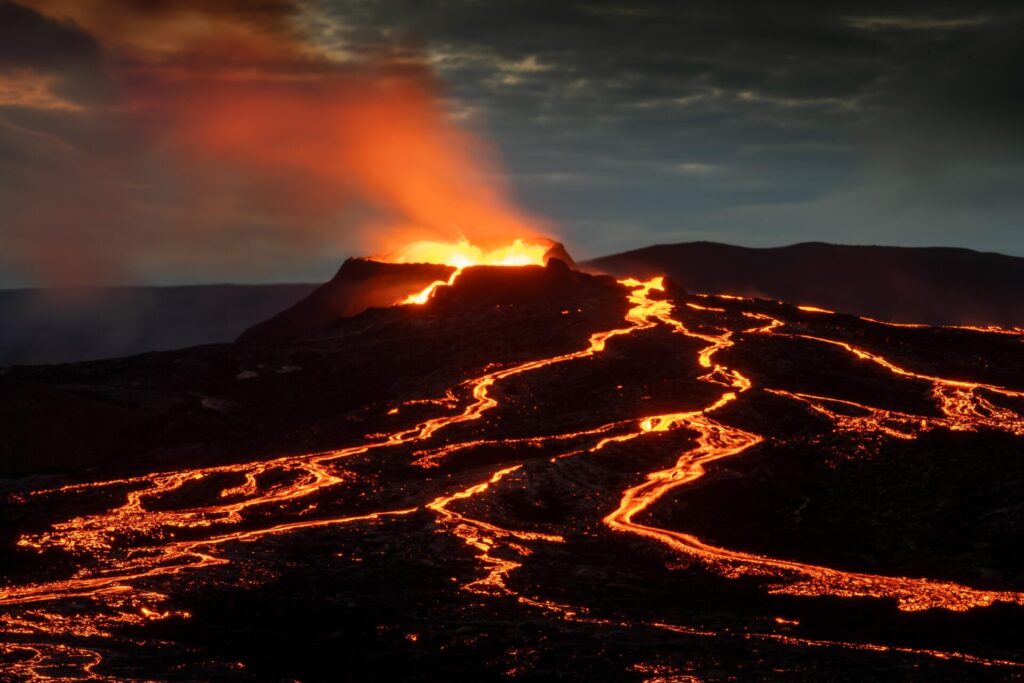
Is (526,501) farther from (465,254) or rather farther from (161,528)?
(465,254)

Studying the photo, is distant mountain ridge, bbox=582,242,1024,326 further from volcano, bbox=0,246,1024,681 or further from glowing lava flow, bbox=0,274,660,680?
glowing lava flow, bbox=0,274,660,680

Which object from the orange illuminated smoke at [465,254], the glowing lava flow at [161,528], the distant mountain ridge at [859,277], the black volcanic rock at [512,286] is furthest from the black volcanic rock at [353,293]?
the distant mountain ridge at [859,277]

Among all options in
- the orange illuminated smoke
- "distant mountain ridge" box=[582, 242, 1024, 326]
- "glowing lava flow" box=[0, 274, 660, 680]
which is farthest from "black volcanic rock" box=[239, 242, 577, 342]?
"distant mountain ridge" box=[582, 242, 1024, 326]

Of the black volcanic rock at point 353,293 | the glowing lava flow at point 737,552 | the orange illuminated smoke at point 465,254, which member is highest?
the orange illuminated smoke at point 465,254

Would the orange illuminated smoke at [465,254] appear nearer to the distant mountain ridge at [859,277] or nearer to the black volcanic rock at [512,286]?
the black volcanic rock at [512,286]

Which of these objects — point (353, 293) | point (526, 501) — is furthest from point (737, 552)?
point (353, 293)
